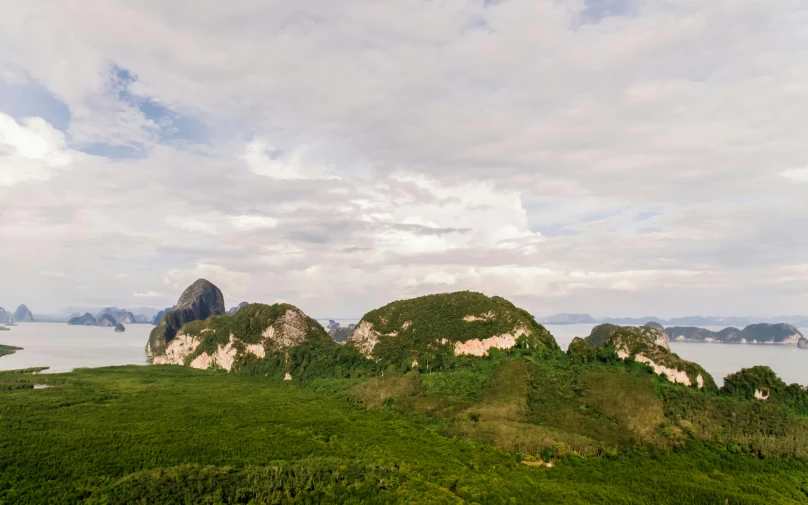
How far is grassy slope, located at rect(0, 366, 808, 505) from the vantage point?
2255 cm

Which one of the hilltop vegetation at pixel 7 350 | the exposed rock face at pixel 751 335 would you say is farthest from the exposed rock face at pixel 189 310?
the exposed rock face at pixel 751 335

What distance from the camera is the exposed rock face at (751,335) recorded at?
160000mm

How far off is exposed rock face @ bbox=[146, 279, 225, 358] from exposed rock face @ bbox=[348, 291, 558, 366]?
215ft

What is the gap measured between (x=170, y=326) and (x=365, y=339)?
7233 centimetres

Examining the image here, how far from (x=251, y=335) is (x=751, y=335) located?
7845 inches

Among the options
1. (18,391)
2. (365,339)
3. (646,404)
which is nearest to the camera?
(646,404)

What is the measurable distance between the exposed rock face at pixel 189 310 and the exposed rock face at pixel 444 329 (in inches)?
2575

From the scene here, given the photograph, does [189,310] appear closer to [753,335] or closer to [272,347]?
[272,347]

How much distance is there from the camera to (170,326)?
Result: 110812 millimetres

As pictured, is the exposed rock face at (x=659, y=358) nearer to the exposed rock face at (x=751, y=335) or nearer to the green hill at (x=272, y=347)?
the green hill at (x=272, y=347)

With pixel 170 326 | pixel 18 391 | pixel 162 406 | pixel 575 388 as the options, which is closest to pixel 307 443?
pixel 162 406

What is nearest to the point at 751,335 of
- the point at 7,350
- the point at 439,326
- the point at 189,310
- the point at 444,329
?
the point at 439,326

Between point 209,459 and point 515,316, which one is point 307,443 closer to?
point 209,459

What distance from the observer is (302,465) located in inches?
1016
